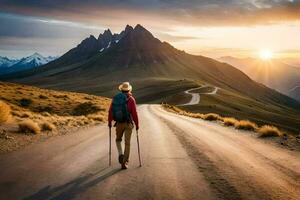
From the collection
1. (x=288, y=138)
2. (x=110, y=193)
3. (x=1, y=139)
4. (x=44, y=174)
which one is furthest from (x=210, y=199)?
(x=288, y=138)

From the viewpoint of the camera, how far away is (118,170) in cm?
1261

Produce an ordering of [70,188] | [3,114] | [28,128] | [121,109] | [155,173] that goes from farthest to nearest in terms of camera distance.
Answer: [3,114] < [28,128] < [121,109] < [155,173] < [70,188]

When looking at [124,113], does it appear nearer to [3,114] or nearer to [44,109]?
[3,114]

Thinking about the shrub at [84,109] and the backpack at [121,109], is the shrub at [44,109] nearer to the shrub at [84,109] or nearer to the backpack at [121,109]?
the shrub at [84,109]

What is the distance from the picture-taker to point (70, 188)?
33.4 ft

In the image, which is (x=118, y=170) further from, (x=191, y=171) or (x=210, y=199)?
(x=210, y=199)

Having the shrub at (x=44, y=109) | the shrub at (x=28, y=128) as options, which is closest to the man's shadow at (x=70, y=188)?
the shrub at (x=28, y=128)

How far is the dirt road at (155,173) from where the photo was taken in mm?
9719

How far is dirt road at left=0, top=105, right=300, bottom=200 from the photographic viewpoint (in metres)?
9.72

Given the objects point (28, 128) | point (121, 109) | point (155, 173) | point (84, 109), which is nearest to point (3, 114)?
point (28, 128)

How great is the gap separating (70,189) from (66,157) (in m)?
4.73

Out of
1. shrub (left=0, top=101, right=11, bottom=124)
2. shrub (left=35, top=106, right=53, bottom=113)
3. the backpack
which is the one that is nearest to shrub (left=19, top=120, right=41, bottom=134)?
shrub (left=0, top=101, right=11, bottom=124)

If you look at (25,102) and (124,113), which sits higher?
(124,113)

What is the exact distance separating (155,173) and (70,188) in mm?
2739
